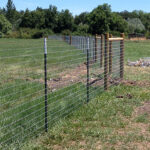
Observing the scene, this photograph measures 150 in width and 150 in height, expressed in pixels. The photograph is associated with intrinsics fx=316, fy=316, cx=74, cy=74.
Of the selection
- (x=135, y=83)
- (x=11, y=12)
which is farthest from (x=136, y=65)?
(x=11, y=12)

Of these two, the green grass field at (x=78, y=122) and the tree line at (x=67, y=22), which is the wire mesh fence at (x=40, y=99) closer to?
the green grass field at (x=78, y=122)

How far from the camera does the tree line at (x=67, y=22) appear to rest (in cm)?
7406

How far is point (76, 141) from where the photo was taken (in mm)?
4949

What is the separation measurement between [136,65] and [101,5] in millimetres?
71874

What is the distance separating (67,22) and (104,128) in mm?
90865

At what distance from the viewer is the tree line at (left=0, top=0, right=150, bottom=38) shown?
74.1 metres

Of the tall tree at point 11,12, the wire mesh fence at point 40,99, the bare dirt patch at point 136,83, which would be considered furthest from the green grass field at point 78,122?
the tall tree at point 11,12

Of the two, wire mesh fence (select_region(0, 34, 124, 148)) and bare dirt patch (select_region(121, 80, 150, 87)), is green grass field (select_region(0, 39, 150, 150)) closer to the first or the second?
wire mesh fence (select_region(0, 34, 124, 148))

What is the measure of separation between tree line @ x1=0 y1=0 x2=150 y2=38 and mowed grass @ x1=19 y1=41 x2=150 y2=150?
189ft

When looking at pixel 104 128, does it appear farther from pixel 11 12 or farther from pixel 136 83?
pixel 11 12

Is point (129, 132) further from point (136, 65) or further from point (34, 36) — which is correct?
point (34, 36)

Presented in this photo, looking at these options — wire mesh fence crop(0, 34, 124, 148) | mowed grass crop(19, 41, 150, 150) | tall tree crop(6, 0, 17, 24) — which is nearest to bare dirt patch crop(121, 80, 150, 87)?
wire mesh fence crop(0, 34, 124, 148)

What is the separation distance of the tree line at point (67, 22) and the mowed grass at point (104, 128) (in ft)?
189

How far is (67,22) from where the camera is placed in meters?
94.9
